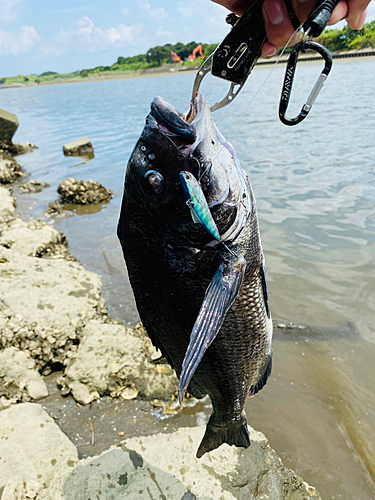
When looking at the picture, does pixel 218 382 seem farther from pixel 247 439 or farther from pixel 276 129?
pixel 276 129

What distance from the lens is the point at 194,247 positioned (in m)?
1.65

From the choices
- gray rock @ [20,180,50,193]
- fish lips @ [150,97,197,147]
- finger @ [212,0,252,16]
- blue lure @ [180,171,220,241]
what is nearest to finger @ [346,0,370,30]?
finger @ [212,0,252,16]

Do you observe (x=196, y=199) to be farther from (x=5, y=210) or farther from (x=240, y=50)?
(x=5, y=210)

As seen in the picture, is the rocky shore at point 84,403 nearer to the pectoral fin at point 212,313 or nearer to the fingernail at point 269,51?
the pectoral fin at point 212,313

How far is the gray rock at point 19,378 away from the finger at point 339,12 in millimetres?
3602

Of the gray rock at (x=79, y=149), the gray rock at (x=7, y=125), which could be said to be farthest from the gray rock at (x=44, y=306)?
the gray rock at (x=7, y=125)

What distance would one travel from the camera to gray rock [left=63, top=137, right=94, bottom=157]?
16.3m

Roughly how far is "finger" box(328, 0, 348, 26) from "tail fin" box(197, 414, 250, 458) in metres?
2.19

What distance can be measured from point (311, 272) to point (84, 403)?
13.2 ft

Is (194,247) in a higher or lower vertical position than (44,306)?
higher

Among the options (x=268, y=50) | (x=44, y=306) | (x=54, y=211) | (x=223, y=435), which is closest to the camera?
(x=268, y=50)

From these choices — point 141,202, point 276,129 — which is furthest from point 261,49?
point 276,129

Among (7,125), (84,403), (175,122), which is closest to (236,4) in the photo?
(175,122)

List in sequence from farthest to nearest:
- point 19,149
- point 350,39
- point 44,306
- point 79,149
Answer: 1. point 350,39
2. point 19,149
3. point 79,149
4. point 44,306
